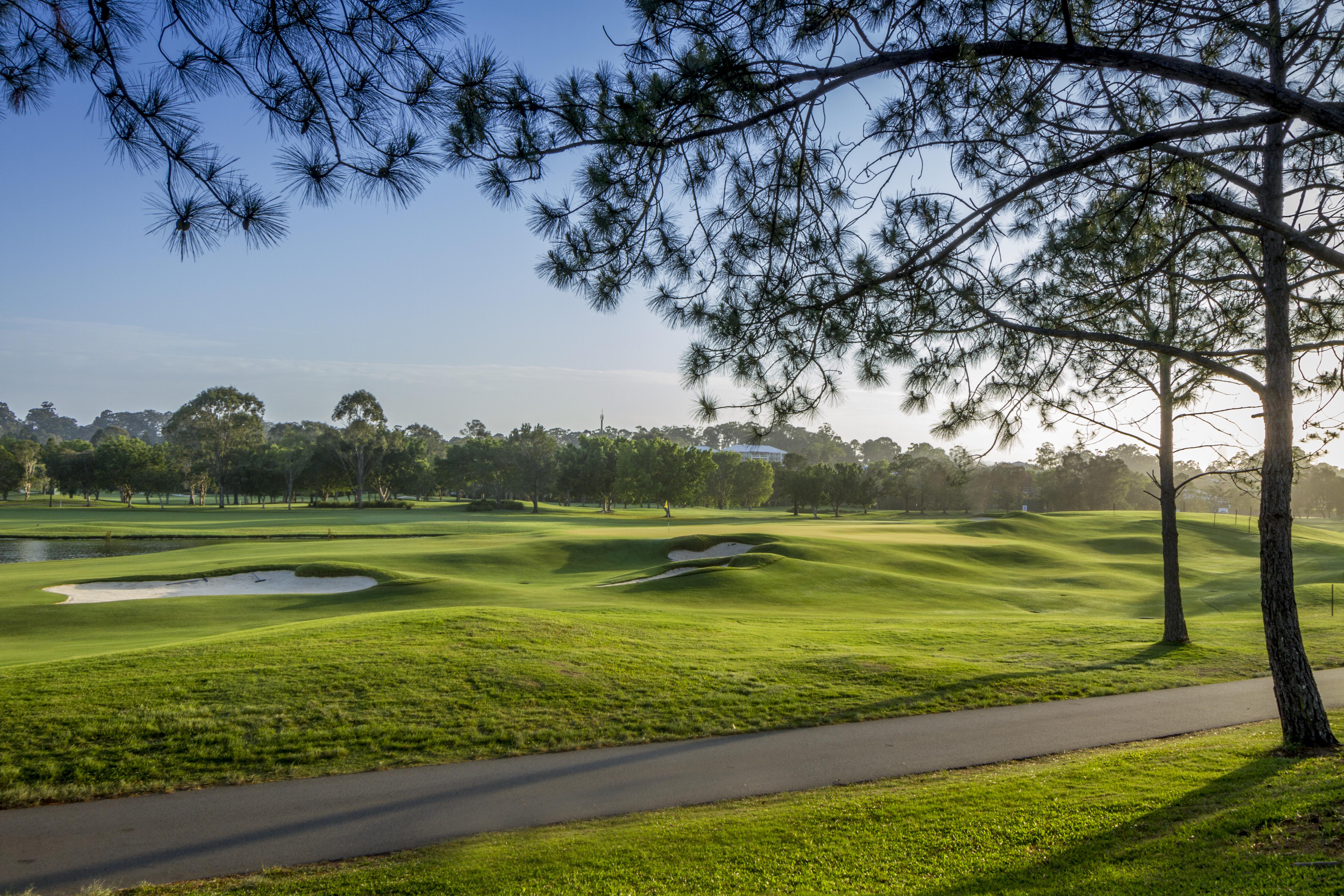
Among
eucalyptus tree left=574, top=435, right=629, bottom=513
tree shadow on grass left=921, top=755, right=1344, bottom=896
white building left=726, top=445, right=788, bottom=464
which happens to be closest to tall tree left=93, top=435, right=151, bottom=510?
eucalyptus tree left=574, top=435, right=629, bottom=513

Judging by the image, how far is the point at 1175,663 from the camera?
43.1ft

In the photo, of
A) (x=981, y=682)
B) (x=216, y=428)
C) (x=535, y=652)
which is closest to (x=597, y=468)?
(x=216, y=428)

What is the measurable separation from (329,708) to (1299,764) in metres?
9.90

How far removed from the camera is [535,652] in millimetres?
11297

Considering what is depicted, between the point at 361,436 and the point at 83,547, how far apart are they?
43.0 m

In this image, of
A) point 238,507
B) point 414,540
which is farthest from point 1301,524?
point 238,507

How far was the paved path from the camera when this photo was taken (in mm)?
5355

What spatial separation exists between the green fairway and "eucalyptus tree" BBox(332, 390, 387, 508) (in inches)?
2016

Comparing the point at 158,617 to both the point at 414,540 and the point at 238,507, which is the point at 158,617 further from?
the point at 238,507

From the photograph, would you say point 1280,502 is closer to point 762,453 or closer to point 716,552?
point 716,552

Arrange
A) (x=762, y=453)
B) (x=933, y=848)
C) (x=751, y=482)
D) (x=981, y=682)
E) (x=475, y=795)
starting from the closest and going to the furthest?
(x=933, y=848) → (x=475, y=795) → (x=981, y=682) → (x=751, y=482) → (x=762, y=453)

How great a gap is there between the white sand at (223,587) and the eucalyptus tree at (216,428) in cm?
6133

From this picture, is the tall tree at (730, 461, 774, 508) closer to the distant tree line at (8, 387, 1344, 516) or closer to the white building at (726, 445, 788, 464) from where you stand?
the distant tree line at (8, 387, 1344, 516)

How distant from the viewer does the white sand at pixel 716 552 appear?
3052cm
